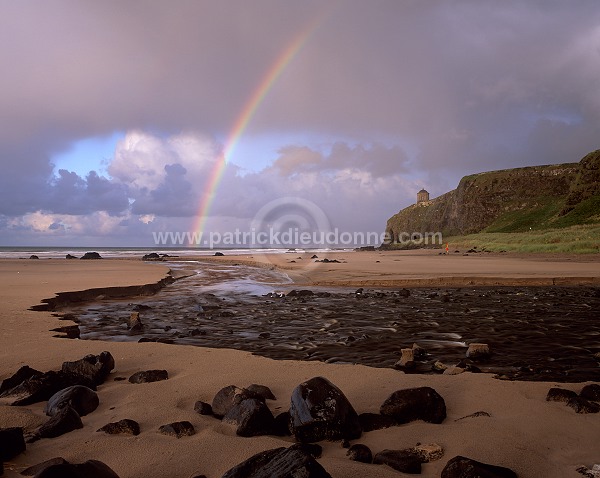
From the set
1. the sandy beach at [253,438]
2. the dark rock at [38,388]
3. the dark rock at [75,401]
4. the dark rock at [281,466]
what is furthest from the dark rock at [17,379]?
the dark rock at [281,466]

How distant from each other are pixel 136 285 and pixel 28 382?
1281cm

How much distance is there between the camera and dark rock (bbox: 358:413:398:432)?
3734mm

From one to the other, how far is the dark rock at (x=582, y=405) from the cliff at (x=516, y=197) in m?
79.8

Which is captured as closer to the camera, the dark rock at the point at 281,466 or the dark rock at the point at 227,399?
the dark rock at the point at 281,466

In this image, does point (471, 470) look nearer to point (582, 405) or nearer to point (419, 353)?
point (582, 405)

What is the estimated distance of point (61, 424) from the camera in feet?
11.8

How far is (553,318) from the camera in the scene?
10.4m

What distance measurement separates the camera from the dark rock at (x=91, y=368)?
5.11 m

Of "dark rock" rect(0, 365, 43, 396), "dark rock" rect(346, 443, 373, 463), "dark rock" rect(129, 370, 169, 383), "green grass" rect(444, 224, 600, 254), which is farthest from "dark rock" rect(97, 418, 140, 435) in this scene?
"green grass" rect(444, 224, 600, 254)

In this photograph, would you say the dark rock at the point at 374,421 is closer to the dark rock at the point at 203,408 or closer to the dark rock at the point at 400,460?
the dark rock at the point at 400,460

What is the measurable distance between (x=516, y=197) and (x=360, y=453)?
4690 inches

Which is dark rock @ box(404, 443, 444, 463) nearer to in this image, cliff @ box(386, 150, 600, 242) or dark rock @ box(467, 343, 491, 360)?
dark rock @ box(467, 343, 491, 360)

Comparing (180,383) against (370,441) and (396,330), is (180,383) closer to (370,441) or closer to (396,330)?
(370,441)

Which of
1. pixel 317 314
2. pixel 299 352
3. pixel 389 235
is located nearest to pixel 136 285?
pixel 317 314
